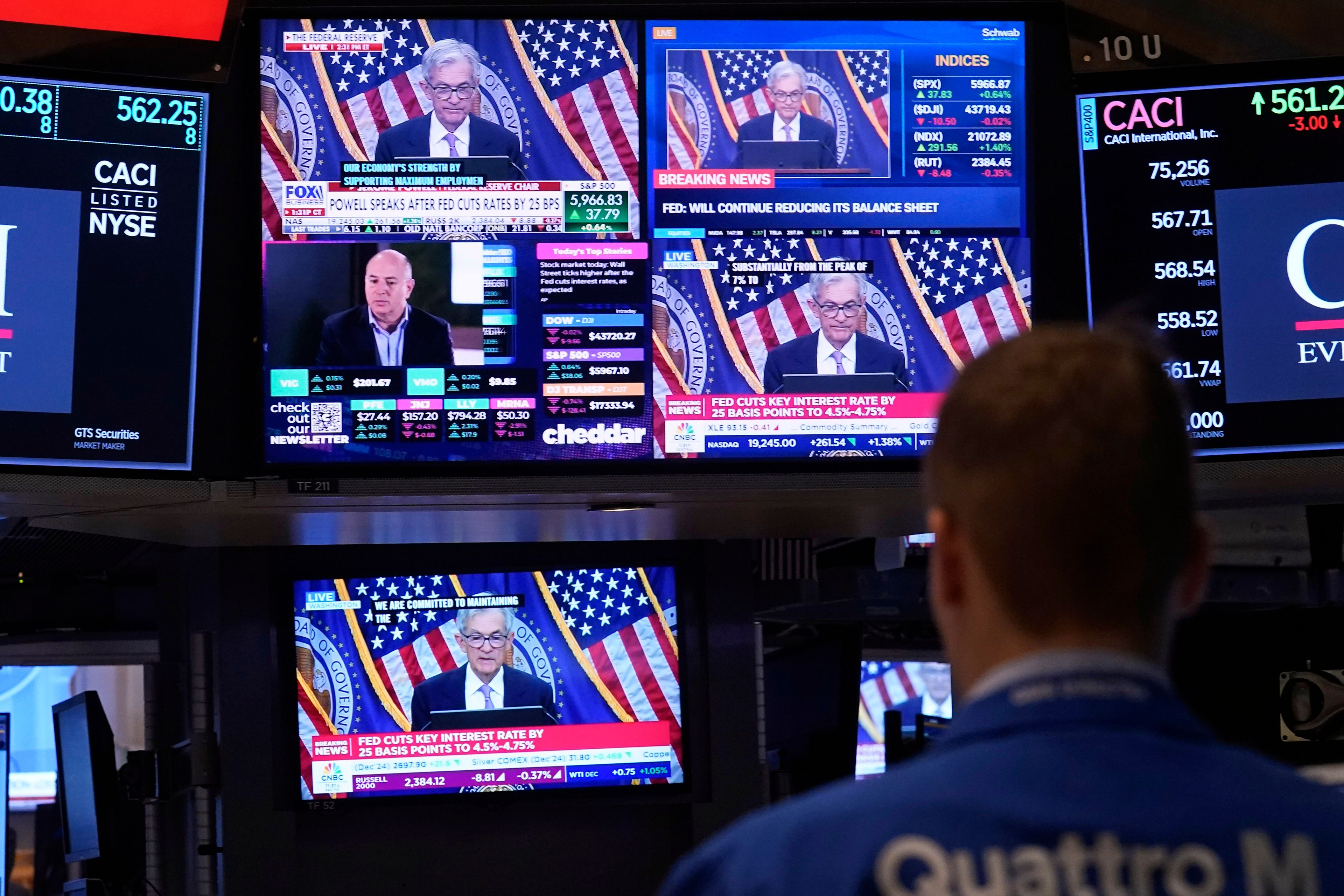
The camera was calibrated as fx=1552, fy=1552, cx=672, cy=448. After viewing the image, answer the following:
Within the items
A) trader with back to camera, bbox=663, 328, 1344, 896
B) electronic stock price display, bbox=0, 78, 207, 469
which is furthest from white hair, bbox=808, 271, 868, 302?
trader with back to camera, bbox=663, 328, 1344, 896

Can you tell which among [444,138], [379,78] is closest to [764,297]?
[444,138]

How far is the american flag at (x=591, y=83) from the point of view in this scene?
2.94 m

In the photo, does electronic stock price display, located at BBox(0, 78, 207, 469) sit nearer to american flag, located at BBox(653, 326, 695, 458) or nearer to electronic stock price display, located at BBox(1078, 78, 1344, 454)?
american flag, located at BBox(653, 326, 695, 458)

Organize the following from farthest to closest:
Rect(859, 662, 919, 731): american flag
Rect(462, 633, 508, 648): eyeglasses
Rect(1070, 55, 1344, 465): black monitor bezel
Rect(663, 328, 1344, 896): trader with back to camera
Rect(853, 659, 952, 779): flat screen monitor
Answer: Rect(859, 662, 919, 731): american flag
Rect(853, 659, 952, 779): flat screen monitor
Rect(462, 633, 508, 648): eyeglasses
Rect(1070, 55, 1344, 465): black monitor bezel
Rect(663, 328, 1344, 896): trader with back to camera

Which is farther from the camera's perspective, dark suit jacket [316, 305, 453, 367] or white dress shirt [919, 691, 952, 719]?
white dress shirt [919, 691, 952, 719]

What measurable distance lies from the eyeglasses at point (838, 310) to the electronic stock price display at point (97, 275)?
116 centimetres

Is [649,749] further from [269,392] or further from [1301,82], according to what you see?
[1301,82]

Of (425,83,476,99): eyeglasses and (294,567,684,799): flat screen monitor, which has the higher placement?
(425,83,476,99): eyeglasses

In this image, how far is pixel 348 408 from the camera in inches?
113

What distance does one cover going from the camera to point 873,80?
3006mm

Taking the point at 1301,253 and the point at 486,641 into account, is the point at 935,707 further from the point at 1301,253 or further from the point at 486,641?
the point at 1301,253

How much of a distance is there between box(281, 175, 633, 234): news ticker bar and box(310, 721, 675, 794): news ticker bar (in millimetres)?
1454

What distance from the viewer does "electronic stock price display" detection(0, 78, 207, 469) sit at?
2734 millimetres

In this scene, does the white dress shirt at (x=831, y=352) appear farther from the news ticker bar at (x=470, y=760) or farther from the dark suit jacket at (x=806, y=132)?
the news ticker bar at (x=470, y=760)
